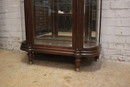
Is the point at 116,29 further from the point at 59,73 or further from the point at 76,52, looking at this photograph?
the point at 59,73

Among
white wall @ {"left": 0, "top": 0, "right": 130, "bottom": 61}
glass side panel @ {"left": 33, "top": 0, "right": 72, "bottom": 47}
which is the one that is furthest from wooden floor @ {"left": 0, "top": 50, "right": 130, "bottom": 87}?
glass side panel @ {"left": 33, "top": 0, "right": 72, "bottom": 47}

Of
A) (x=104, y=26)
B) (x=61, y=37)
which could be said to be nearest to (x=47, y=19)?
(x=61, y=37)

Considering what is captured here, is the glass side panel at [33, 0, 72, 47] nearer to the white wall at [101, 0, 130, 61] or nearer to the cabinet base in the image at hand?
the cabinet base

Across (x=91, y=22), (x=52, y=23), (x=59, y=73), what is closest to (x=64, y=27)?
(x=52, y=23)

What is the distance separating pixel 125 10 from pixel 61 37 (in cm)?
95

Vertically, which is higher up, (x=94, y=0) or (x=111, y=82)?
(x=94, y=0)

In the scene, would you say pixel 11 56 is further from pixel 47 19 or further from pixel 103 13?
pixel 103 13

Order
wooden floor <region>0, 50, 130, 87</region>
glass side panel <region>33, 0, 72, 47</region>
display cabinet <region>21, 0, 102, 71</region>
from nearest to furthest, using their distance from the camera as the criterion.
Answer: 1. wooden floor <region>0, 50, 130, 87</region>
2. display cabinet <region>21, 0, 102, 71</region>
3. glass side panel <region>33, 0, 72, 47</region>

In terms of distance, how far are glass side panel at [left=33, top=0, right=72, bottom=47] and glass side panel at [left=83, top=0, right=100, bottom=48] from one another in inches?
9.1

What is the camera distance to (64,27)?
204 cm

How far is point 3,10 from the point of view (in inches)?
109

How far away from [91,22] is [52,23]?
563 mm

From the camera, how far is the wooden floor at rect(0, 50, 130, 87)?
1.59 meters

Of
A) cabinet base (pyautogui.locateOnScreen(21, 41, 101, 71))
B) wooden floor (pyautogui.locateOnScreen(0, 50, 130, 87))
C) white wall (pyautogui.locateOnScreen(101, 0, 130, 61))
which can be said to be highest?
white wall (pyautogui.locateOnScreen(101, 0, 130, 61))
